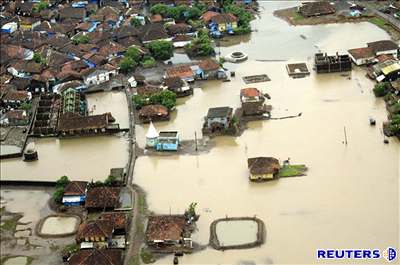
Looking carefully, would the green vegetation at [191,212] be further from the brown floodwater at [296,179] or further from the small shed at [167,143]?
the small shed at [167,143]

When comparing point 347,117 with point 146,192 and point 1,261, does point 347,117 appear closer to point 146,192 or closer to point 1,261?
point 146,192

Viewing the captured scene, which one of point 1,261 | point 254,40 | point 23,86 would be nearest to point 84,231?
point 1,261

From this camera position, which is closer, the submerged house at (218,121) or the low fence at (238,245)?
the low fence at (238,245)

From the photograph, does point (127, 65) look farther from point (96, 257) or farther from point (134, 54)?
point (96, 257)

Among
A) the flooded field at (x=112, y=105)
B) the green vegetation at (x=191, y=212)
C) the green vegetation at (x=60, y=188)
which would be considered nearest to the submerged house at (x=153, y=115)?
the flooded field at (x=112, y=105)

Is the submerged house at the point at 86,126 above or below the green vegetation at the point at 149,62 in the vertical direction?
below

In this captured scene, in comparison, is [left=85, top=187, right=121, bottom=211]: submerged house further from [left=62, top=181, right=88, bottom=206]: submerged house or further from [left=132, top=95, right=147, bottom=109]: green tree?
[left=132, top=95, right=147, bottom=109]: green tree
